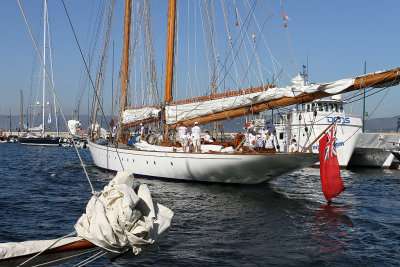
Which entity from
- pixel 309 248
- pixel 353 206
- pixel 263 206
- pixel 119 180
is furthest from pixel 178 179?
pixel 119 180

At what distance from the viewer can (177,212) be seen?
13.9 meters

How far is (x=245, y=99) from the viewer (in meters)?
20.0

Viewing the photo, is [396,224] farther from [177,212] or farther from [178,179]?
[178,179]

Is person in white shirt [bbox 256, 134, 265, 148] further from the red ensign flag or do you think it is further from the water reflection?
the water reflection

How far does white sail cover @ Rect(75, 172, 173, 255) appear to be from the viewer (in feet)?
18.4

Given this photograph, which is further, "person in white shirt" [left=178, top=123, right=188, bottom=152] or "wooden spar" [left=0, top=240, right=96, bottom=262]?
"person in white shirt" [left=178, top=123, right=188, bottom=152]

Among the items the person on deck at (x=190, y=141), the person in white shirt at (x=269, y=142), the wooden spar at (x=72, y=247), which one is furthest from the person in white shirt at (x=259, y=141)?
the wooden spar at (x=72, y=247)

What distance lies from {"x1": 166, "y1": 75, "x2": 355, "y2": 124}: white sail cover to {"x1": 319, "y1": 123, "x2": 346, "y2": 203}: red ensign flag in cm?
193

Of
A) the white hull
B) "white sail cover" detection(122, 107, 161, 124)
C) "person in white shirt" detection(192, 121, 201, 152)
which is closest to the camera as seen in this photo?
the white hull

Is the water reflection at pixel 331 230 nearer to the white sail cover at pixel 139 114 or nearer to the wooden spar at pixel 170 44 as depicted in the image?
the wooden spar at pixel 170 44

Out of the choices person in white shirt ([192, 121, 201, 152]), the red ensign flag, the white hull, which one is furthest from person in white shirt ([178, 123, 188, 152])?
the red ensign flag

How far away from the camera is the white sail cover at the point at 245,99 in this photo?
17078 mm

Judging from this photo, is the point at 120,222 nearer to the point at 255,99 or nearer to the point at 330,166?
the point at 330,166

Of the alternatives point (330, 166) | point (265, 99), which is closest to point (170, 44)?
point (265, 99)
